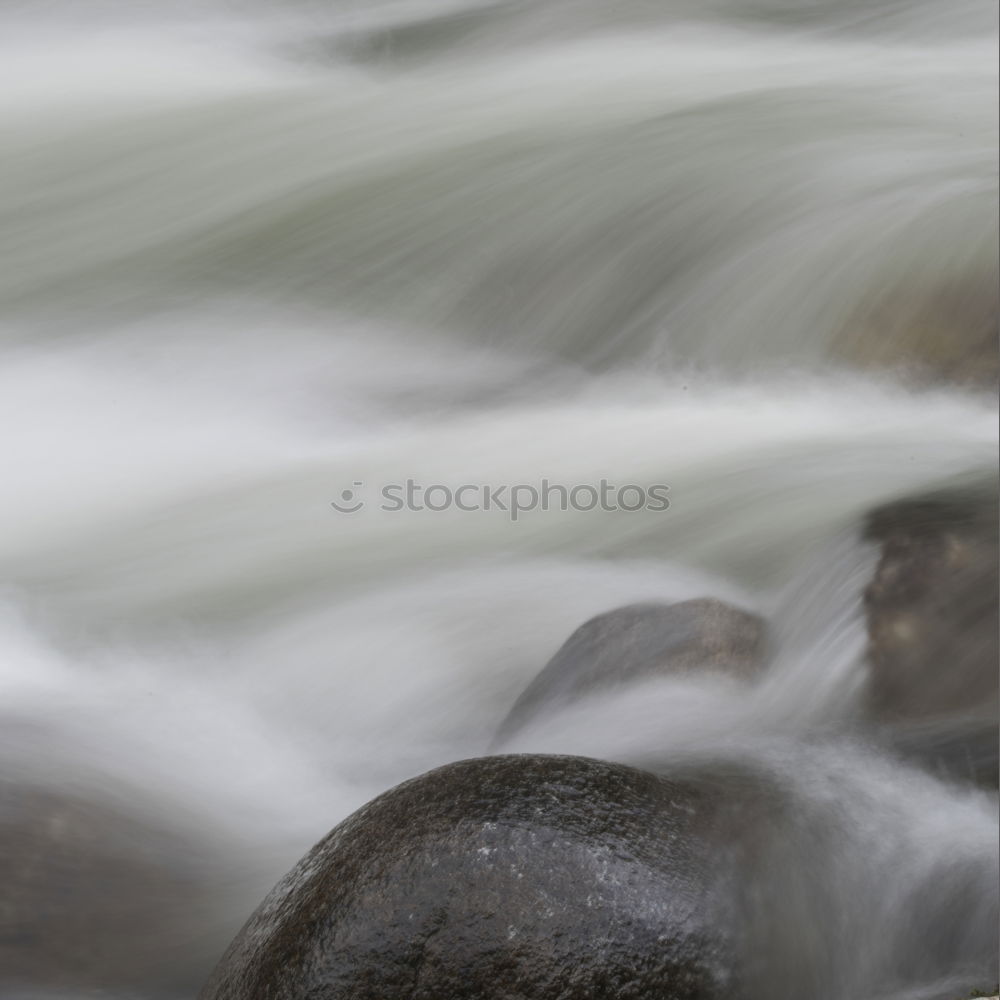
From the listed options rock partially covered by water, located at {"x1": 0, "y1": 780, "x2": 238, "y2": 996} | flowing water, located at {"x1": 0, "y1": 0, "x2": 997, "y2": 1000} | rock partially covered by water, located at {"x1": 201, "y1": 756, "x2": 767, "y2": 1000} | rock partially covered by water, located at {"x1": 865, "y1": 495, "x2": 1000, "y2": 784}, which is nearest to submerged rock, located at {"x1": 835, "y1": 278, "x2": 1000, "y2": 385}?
flowing water, located at {"x1": 0, "y1": 0, "x2": 997, "y2": 1000}

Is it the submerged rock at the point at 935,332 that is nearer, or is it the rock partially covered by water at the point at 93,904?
the rock partially covered by water at the point at 93,904

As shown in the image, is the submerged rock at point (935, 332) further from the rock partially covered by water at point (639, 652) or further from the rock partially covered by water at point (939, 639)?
the rock partially covered by water at point (639, 652)

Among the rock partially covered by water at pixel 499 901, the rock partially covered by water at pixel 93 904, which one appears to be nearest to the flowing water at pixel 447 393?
the rock partially covered by water at pixel 93 904

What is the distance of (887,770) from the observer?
3.55 metres

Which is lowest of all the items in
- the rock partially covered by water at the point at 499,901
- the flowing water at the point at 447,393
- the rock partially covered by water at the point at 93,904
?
the rock partially covered by water at the point at 93,904

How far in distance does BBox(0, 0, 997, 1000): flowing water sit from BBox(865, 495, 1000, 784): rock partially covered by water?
112mm

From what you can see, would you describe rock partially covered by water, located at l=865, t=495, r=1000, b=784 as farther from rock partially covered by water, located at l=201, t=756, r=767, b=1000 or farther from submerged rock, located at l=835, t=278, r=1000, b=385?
rock partially covered by water, located at l=201, t=756, r=767, b=1000

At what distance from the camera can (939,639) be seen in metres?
3.77

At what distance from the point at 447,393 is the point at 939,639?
2074 mm

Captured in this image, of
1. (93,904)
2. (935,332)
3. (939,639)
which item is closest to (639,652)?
(939,639)

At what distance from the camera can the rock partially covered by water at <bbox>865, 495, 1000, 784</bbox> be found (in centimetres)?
363

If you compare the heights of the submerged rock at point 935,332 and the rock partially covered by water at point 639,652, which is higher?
the submerged rock at point 935,332

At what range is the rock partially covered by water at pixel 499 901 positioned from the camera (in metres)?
2.37

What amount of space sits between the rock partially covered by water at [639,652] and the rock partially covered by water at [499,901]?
2.99 feet
